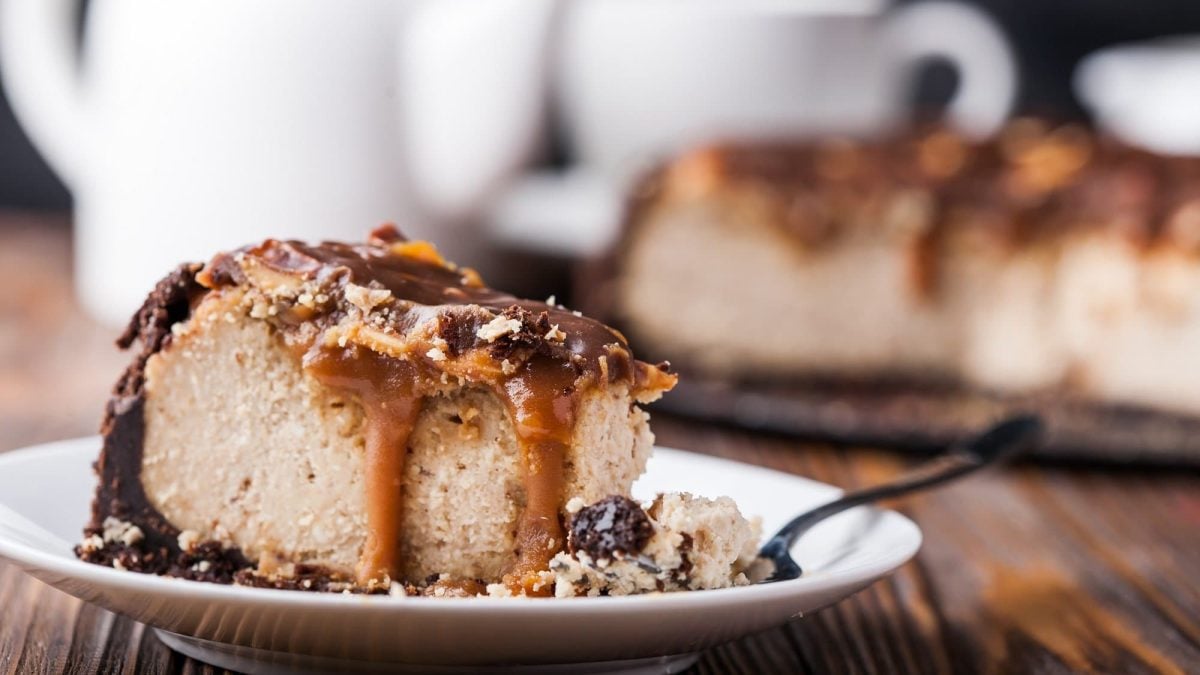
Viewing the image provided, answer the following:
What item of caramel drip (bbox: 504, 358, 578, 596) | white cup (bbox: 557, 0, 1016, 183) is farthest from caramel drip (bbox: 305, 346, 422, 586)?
white cup (bbox: 557, 0, 1016, 183)

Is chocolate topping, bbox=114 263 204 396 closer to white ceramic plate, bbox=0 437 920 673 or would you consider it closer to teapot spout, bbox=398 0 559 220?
white ceramic plate, bbox=0 437 920 673

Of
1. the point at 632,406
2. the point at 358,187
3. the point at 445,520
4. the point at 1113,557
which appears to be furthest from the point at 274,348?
the point at 358,187

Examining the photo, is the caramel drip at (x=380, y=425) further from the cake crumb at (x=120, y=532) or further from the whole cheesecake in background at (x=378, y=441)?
the cake crumb at (x=120, y=532)

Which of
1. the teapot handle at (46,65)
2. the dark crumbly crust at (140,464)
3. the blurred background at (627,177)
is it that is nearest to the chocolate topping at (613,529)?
the dark crumbly crust at (140,464)

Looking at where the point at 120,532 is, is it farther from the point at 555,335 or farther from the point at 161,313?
the point at 555,335

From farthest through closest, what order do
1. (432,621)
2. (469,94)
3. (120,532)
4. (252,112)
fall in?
(469,94) < (252,112) < (120,532) < (432,621)

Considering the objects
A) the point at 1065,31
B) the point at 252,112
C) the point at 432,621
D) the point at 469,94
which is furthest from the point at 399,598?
the point at 1065,31

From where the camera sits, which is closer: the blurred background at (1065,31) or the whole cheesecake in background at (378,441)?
the whole cheesecake in background at (378,441)
